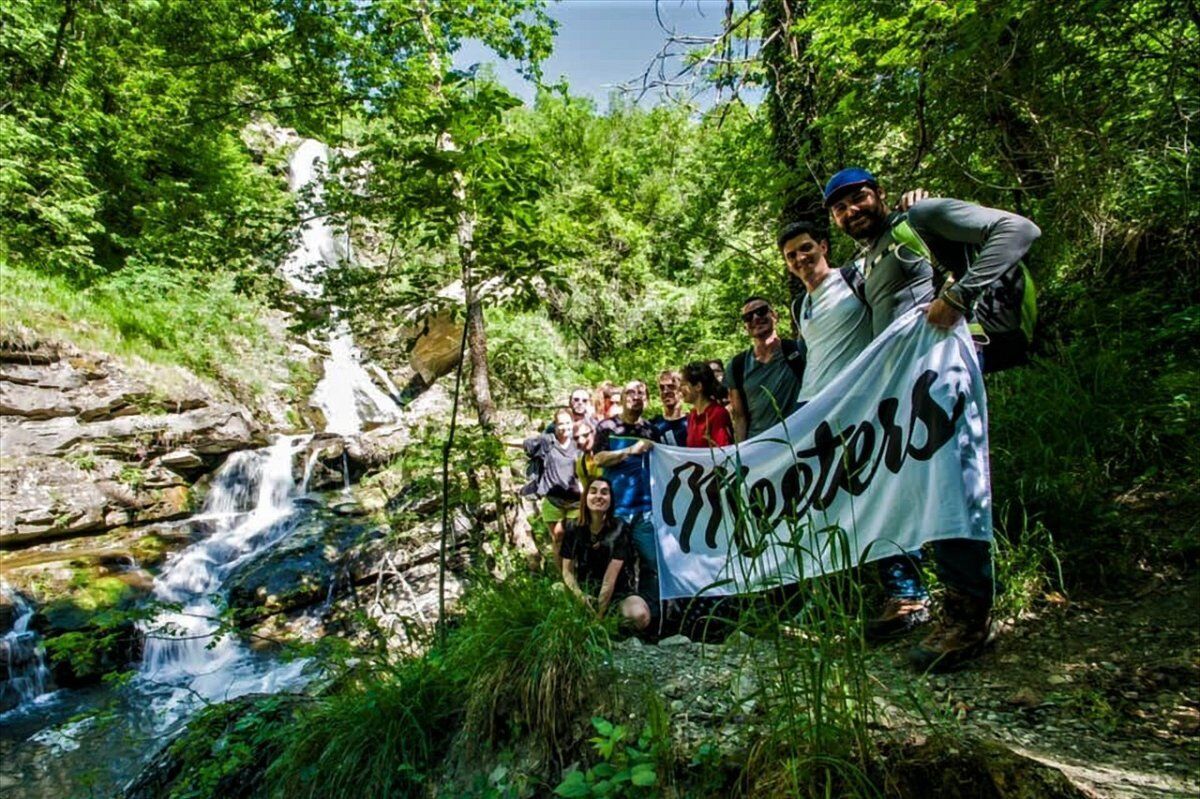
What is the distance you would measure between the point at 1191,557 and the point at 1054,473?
74cm

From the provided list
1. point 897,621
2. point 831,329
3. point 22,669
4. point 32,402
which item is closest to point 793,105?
point 831,329

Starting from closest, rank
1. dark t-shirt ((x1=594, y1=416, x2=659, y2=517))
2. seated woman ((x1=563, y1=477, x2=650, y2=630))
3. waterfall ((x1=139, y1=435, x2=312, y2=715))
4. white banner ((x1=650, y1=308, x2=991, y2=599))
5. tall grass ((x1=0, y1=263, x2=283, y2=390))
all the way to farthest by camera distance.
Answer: white banner ((x1=650, y1=308, x2=991, y2=599))
seated woman ((x1=563, y1=477, x2=650, y2=630))
dark t-shirt ((x1=594, y1=416, x2=659, y2=517))
waterfall ((x1=139, y1=435, x2=312, y2=715))
tall grass ((x1=0, y1=263, x2=283, y2=390))

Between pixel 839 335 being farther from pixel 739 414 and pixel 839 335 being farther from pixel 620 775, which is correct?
pixel 620 775

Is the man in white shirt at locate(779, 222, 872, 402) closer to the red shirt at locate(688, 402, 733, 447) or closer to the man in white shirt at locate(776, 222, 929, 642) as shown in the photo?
the man in white shirt at locate(776, 222, 929, 642)

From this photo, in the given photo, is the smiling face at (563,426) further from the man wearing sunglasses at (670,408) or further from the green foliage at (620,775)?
the green foliage at (620,775)

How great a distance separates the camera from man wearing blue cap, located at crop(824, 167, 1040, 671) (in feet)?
6.59

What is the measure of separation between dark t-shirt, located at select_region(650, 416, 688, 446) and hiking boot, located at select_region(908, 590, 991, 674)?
255 centimetres

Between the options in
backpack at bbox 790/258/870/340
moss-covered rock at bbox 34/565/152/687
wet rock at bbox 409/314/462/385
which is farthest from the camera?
wet rock at bbox 409/314/462/385

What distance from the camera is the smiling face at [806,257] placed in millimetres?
2861

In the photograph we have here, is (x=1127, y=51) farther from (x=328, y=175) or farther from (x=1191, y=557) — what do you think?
(x=328, y=175)

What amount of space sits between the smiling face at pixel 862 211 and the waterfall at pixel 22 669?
28.4ft

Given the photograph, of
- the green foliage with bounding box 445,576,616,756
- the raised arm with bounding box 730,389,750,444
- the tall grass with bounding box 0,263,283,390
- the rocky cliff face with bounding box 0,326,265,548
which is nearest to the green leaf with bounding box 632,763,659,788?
the green foliage with bounding box 445,576,616,756

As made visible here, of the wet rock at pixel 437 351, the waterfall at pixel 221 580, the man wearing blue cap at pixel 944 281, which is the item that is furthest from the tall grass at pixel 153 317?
the man wearing blue cap at pixel 944 281

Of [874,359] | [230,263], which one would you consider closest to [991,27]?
[874,359]
